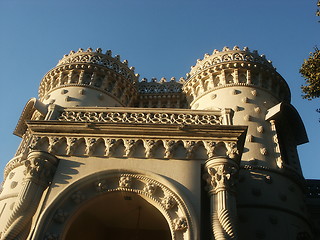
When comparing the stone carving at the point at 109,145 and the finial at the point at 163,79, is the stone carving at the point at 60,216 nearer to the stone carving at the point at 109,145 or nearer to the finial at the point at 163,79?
the stone carving at the point at 109,145

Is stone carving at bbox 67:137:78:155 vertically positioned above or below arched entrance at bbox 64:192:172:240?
above

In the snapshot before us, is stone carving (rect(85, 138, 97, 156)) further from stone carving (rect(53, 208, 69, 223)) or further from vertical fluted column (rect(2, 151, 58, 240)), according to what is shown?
stone carving (rect(53, 208, 69, 223))

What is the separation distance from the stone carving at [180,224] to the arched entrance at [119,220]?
148 cm

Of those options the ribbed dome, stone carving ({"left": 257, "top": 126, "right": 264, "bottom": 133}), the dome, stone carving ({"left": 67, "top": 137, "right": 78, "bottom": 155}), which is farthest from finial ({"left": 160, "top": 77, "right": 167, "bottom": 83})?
stone carving ({"left": 67, "top": 137, "right": 78, "bottom": 155})

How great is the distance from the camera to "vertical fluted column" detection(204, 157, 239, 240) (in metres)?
9.56

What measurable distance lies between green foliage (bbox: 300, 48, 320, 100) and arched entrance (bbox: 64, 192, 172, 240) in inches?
274

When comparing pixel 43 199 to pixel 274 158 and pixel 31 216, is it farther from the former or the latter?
pixel 274 158

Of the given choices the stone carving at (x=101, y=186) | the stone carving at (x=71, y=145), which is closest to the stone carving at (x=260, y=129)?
the stone carving at (x=101, y=186)

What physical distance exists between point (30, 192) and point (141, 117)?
4.58m

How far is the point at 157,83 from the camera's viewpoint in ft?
77.3

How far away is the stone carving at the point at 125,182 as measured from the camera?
10.9 metres

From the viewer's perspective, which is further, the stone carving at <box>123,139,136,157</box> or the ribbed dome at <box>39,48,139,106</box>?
the ribbed dome at <box>39,48,139,106</box>

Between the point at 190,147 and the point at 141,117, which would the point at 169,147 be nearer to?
the point at 190,147

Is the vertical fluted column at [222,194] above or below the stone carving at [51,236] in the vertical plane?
above
